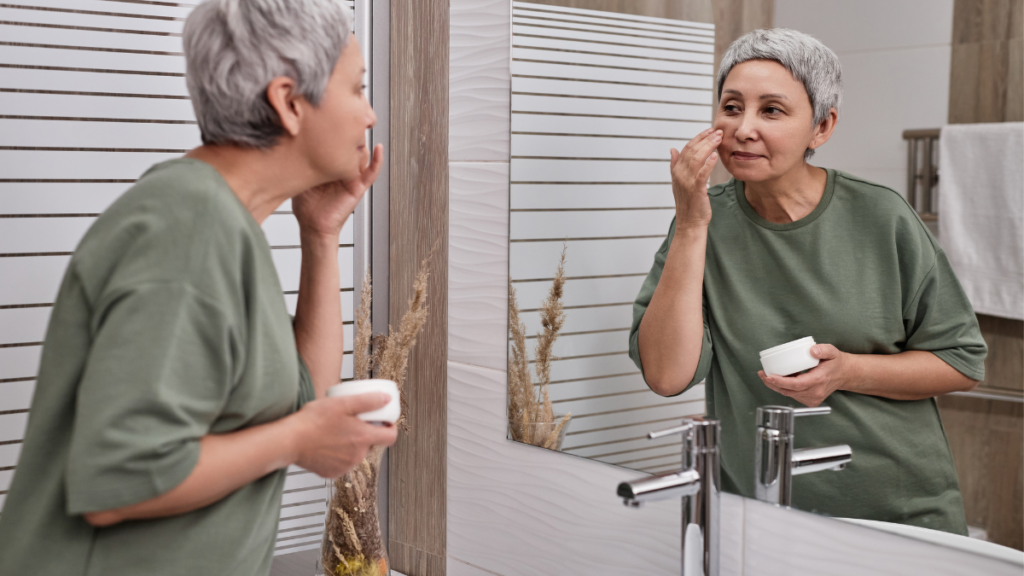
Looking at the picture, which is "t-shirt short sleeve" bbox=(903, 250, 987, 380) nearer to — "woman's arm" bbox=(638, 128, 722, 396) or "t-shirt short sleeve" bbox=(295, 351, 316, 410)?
"woman's arm" bbox=(638, 128, 722, 396)

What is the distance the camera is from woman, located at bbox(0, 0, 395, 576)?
589mm

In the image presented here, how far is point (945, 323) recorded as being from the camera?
0.87 meters

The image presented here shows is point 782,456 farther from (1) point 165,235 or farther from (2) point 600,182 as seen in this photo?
(1) point 165,235

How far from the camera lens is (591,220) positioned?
1175 mm

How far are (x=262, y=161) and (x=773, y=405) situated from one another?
2.09 ft

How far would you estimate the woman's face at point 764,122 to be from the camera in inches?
37.2

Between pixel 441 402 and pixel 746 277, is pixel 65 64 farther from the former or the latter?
pixel 746 277

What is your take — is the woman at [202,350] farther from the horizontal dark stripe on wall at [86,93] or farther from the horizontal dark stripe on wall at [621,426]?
the horizontal dark stripe on wall at [86,93]

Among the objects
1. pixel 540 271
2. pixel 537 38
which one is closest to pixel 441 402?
pixel 540 271

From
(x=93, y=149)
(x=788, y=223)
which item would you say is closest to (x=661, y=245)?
(x=788, y=223)

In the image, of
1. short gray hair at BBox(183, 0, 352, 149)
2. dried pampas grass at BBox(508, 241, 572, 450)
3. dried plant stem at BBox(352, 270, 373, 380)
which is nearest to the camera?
short gray hair at BBox(183, 0, 352, 149)

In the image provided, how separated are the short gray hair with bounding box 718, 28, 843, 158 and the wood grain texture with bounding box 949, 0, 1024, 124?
0.12m

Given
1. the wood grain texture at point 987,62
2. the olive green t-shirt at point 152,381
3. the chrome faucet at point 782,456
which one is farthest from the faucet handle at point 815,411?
the olive green t-shirt at point 152,381

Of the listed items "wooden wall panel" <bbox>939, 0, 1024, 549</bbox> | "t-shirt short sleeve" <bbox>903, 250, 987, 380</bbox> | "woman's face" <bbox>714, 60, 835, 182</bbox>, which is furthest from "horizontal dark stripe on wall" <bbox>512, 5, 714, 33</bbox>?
"t-shirt short sleeve" <bbox>903, 250, 987, 380</bbox>
